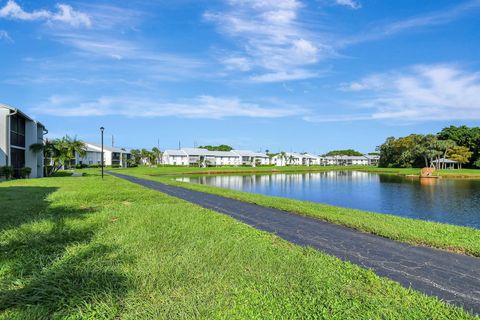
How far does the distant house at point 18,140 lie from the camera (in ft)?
78.2

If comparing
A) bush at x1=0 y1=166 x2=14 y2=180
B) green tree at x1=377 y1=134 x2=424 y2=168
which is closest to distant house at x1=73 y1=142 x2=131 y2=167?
bush at x1=0 y1=166 x2=14 y2=180

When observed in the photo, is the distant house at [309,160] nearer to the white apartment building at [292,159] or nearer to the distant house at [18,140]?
the white apartment building at [292,159]

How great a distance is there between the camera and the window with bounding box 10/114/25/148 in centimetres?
2609

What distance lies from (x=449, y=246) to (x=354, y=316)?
14.2 ft

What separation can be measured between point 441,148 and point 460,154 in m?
3.97

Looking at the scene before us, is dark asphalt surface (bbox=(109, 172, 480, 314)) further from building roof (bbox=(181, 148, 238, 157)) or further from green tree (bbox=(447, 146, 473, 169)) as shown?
building roof (bbox=(181, 148, 238, 157))

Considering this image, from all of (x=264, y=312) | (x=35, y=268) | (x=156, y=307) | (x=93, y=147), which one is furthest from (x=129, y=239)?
A: (x=93, y=147)

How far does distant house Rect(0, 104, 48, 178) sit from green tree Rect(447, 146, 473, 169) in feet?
256

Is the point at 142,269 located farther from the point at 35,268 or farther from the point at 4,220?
the point at 4,220

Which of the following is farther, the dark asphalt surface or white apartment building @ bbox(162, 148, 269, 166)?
white apartment building @ bbox(162, 148, 269, 166)

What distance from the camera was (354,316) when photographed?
362 cm

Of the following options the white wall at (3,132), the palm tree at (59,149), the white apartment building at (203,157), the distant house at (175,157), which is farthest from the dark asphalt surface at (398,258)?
the distant house at (175,157)

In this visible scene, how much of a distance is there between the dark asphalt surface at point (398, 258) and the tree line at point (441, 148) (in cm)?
7697

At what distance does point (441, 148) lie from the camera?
7375cm
